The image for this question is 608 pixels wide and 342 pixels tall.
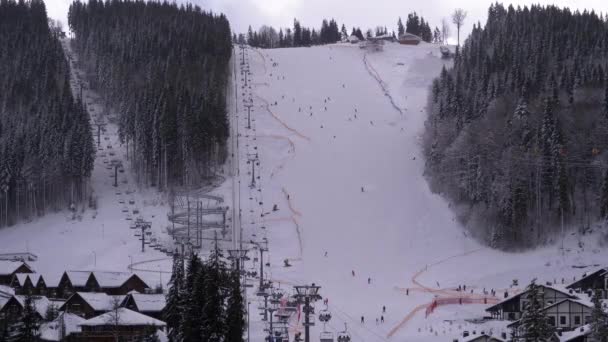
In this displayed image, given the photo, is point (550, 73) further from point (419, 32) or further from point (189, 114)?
point (419, 32)

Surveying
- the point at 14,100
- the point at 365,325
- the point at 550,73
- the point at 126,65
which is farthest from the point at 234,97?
the point at 365,325

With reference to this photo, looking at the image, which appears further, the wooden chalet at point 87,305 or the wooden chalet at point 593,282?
the wooden chalet at point 593,282

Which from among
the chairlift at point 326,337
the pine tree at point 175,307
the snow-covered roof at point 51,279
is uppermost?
the pine tree at point 175,307

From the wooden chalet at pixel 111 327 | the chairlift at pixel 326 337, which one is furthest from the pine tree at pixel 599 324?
the wooden chalet at pixel 111 327

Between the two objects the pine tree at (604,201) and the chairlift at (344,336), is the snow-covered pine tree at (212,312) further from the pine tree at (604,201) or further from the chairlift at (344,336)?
the pine tree at (604,201)

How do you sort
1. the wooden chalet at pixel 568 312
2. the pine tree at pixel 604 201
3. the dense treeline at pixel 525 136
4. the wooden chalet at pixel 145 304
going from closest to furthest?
the wooden chalet at pixel 568 312 < the wooden chalet at pixel 145 304 < the pine tree at pixel 604 201 < the dense treeline at pixel 525 136

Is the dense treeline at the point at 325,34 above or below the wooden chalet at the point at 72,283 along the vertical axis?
above

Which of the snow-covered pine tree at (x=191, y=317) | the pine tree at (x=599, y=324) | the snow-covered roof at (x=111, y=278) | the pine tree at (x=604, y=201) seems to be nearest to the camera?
the pine tree at (x=599, y=324)

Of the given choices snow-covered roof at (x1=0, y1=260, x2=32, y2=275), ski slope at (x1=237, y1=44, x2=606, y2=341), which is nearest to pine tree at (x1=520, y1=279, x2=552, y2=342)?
ski slope at (x1=237, y1=44, x2=606, y2=341)
